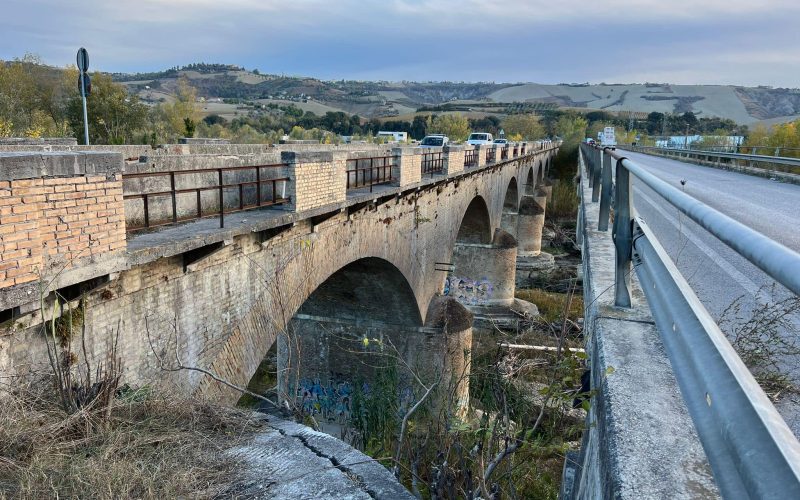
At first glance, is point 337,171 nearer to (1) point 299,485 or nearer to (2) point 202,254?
(2) point 202,254

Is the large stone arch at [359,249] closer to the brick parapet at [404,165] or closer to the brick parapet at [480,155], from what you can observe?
the brick parapet at [404,165]

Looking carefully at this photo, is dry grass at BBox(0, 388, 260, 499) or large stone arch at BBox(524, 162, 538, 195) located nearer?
dry grass at BBox(0, 388, 260, 499)

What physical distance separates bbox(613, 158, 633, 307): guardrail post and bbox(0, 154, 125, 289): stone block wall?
11.1 feet

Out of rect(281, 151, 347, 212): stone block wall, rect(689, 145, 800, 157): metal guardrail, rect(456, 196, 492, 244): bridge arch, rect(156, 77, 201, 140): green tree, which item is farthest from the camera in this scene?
rect(156, 77, 201, 140): green tree

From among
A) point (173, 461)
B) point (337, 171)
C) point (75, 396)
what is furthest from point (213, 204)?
point (173, 461)

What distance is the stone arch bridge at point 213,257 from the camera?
12.3 feet

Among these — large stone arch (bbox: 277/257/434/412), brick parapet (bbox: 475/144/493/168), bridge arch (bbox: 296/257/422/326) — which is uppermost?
brick parapet (bbox: 475/144/493/168)

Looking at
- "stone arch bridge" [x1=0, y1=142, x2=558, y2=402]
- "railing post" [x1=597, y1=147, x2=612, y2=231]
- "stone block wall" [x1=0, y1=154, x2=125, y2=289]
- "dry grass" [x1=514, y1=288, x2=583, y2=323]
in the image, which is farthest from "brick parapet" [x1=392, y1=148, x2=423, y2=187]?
"dry grass" [x1=514, y1=288, x2=583, y2=323]

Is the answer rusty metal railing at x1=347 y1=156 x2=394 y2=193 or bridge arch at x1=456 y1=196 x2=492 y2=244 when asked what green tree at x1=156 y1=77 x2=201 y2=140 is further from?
rusty metal railing at x1=347 y1=156 x2=394 y2=193

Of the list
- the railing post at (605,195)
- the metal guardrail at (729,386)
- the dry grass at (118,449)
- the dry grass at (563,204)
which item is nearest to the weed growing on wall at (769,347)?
the metal guardrail at (729,386)

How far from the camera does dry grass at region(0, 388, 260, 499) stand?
2.80 m

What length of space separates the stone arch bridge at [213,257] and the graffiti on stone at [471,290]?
10147mm

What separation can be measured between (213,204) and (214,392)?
8.09ft

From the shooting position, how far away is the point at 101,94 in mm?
34406
